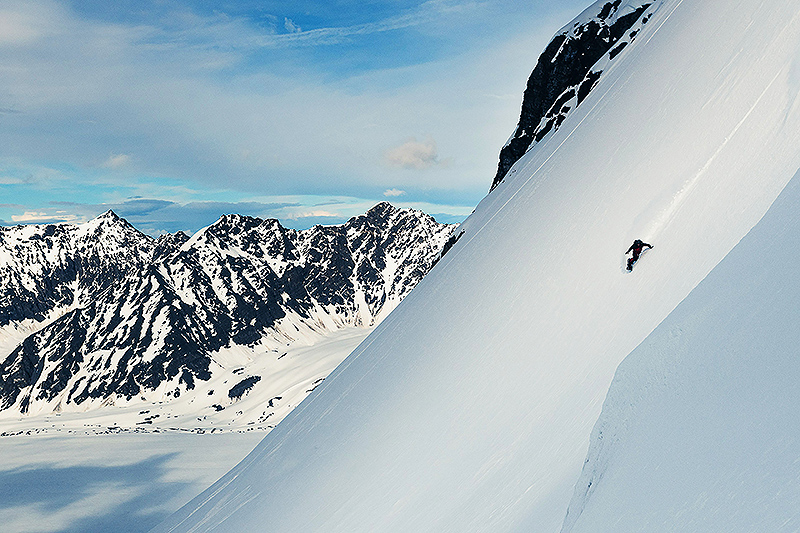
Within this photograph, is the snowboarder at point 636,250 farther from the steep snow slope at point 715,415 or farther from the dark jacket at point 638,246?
the steep snow slope at point 715,415

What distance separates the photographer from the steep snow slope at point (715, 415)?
150 inches

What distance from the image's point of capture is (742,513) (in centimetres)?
356

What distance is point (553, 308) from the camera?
1683 cm

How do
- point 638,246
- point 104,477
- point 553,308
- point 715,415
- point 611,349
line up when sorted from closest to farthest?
point 715,415, point 611,349, point 638,246, point 553,308, point 104,477

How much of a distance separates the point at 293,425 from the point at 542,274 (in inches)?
891

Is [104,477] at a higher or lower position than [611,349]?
higher

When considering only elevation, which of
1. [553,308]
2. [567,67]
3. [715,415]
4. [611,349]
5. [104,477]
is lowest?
[715,415]

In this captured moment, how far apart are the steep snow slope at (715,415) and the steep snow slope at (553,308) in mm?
2061

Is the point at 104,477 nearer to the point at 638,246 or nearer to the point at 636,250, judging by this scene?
the point at 636,250

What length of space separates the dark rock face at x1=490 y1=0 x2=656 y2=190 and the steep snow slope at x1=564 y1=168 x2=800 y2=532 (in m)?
46.5

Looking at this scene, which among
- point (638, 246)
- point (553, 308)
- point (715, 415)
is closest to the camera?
point (715, 415)

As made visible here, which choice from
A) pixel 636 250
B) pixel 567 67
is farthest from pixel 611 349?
pixel 567 67

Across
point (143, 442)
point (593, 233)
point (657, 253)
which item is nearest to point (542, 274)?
point (593, 233)

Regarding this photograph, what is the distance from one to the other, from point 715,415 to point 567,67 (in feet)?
222
